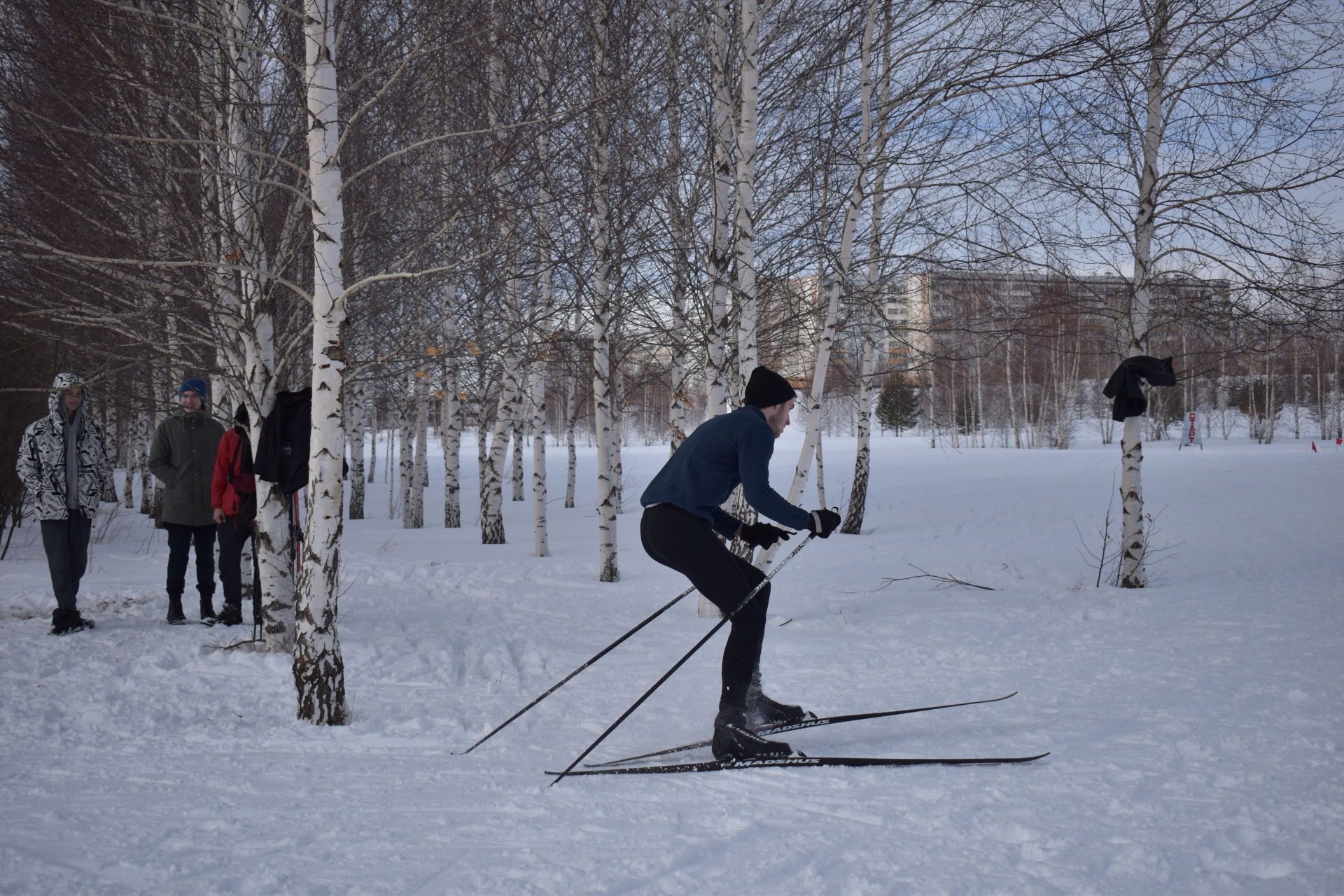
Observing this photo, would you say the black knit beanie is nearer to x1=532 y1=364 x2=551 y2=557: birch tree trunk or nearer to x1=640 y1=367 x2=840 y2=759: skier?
x1=640 y1=367 x2=840 y2=759: skier

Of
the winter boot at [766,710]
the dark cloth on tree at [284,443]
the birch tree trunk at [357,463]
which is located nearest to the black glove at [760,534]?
the winter boot at [766,710]

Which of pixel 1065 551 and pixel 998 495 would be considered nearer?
pixel 1065 551

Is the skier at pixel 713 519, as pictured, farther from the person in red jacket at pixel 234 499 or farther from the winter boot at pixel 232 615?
the winter boot at pixel 232 615

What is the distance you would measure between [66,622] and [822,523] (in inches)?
225

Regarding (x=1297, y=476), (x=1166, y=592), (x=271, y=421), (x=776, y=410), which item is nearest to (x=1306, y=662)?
(x=1166, y=592)

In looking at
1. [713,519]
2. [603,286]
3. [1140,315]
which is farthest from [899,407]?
[713,519]

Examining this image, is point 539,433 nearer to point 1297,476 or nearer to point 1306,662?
point 1306,662

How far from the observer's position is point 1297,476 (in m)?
18.0

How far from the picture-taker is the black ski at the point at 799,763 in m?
3.90

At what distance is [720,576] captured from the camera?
4.16 meters

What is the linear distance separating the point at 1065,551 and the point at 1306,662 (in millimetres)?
6294

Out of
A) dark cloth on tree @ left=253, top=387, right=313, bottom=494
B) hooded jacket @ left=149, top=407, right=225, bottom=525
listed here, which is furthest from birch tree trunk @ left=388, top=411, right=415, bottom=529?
dark cloth on tree @ left=253, top=387, right=313, bottom=494

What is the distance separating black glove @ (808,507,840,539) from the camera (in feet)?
13.7

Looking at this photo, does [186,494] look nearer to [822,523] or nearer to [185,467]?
[185,467]
